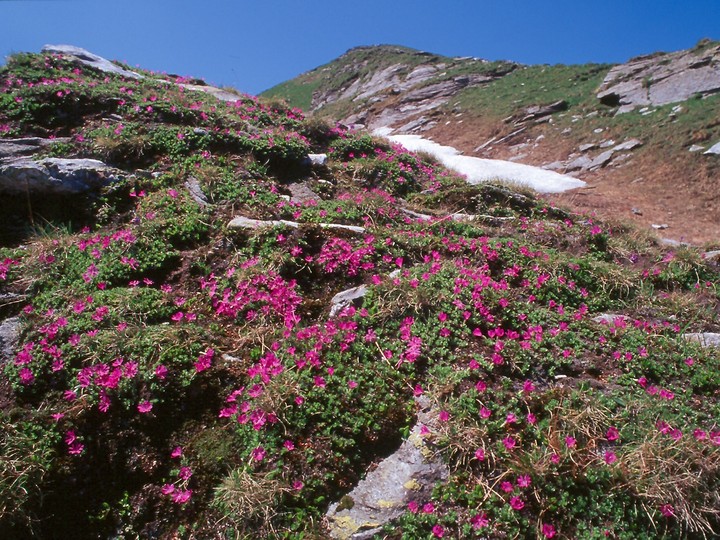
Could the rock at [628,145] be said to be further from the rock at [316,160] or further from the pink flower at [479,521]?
the pink flower at [479,521]

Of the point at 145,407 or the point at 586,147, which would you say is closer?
the point at 145,407

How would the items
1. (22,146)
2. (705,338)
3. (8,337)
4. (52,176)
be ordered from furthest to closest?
(22,146)
(52,176)
(705,338)
(8,337)

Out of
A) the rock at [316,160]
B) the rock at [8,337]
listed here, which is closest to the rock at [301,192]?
the rock at [316,160]

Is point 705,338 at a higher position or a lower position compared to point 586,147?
lower

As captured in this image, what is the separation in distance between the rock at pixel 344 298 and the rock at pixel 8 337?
3.21 m

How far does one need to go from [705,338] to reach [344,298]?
430cm

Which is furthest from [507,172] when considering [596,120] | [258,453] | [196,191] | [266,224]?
[258,453]

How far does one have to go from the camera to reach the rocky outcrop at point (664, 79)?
65.4 feet

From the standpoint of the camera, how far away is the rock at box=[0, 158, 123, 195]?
267 inches

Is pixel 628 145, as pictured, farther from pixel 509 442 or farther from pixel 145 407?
pixel 145 407

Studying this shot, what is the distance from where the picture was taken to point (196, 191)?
736 cm

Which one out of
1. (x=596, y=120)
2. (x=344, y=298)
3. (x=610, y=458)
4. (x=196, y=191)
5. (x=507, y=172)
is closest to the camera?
(x=610, y=458)

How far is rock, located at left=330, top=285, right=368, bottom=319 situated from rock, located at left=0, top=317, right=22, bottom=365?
321 cm

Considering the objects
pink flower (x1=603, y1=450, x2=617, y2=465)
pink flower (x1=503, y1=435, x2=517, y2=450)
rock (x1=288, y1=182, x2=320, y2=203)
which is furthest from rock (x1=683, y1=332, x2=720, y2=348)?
rock (x1=288, y1=182, x2=320, y2=203)
